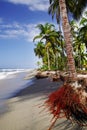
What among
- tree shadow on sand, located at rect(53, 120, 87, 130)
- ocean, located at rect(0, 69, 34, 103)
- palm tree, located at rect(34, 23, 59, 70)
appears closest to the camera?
tree shadow on sand, located at rect(53, 120, 87, 130)

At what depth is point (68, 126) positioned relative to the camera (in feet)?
21.2

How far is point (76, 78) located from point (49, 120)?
1.72 meters

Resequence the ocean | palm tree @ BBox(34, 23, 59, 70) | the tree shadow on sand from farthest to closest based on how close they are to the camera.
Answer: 1. palm tree @ BBox(34, 23, 59, 70)
2. the ocean
3. the tree shadow on sand

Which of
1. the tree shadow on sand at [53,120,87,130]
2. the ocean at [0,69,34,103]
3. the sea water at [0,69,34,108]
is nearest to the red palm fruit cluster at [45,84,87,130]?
the tree shadow on sand at [53,120,87,130]

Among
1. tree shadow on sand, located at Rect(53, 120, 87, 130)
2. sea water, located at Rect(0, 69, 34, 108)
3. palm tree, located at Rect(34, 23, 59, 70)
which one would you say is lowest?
tree shadow on sand, located at Rect(53, 120, 87, 130)

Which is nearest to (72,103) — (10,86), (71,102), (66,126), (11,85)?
(71,102)

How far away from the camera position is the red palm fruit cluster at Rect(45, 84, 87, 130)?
6801 mm

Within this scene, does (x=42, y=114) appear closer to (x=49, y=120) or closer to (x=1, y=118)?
(x=49, y=120)

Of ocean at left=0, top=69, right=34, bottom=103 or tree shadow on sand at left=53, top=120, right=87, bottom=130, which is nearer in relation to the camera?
tree shadow on sand at left=53, top=120, right=87, bottom=130

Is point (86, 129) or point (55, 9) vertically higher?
point (55, 9)

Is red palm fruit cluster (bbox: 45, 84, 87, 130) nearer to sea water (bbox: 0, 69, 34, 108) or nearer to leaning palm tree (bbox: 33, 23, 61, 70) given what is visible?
sea water (bbox: 0, 69, 34, 108)

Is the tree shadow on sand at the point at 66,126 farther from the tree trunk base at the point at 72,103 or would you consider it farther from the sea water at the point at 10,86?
the sea water at the point at 10,86

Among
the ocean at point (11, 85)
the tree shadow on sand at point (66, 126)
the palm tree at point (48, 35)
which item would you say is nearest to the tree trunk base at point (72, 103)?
the tree shadow on sand at point (66, 126)

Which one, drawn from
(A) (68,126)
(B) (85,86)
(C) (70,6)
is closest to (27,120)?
(A) (68,126)
